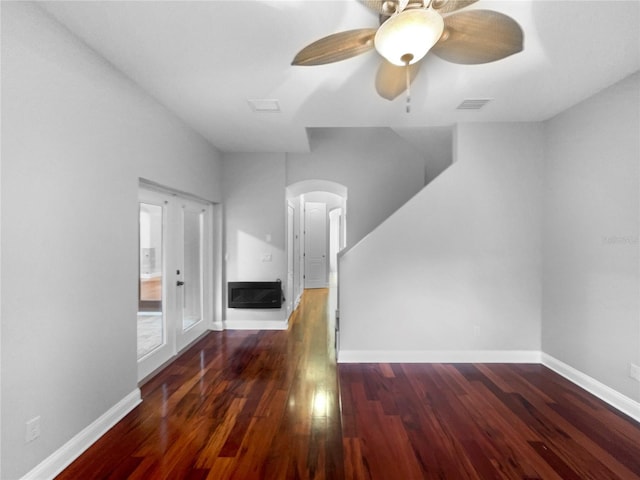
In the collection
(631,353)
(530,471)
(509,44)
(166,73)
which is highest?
(166,73)

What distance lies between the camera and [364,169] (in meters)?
5.09

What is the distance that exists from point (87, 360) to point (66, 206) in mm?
1083

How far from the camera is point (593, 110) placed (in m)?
2.95

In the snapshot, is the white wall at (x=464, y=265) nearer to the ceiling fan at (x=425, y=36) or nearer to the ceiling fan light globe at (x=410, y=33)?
the ceiling fan at (x=425, y=36)

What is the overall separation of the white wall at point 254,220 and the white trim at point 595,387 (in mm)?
3536

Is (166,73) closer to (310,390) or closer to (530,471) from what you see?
(310,390)

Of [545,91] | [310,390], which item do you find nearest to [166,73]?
[310,390]

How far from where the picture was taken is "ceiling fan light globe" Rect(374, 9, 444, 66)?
1.39 metres

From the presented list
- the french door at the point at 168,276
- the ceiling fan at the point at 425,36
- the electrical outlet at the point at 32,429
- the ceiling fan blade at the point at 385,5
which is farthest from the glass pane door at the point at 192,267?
the ceiling fan blade at the point at 385,5

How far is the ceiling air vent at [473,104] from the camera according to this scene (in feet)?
10.2

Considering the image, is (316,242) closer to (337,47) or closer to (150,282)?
(150,282)

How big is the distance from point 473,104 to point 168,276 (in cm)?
384

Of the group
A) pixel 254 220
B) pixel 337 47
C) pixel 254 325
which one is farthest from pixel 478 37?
pixel 254 325

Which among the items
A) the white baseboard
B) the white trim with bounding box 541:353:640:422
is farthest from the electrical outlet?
the white trim with bounding box 541:353:640:422
